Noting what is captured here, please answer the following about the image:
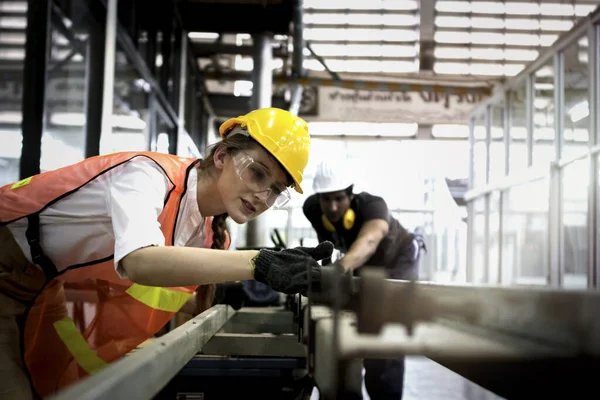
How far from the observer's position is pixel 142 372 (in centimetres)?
81

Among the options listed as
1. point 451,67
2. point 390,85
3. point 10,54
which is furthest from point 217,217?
point 451,67

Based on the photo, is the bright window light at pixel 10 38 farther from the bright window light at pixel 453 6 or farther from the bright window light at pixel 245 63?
the bright window light at pixel 453 6

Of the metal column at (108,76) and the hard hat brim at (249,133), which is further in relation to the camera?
the metal column at (108,76)

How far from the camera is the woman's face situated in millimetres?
1464

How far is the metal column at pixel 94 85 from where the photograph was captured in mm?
3287

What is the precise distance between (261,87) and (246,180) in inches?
183

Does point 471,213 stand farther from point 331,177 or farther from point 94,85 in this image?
point 94,85

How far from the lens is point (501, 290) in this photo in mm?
788

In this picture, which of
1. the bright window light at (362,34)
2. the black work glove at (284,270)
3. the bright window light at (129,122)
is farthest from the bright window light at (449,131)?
the black work glove at (284,270)

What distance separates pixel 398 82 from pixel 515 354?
282 inches

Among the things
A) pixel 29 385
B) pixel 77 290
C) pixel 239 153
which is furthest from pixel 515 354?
pixel 77 290

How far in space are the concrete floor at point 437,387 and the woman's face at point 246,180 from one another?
1.82 metres

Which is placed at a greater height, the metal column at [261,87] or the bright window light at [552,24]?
the bright window light at [552,24]

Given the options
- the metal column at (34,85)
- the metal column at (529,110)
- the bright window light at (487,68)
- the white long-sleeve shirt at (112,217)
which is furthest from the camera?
the bright window light at (487,68)
